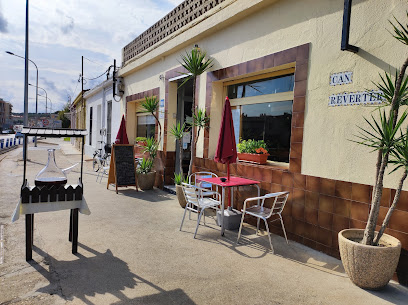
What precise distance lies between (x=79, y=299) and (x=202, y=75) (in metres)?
4.87

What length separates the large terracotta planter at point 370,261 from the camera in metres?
2.84

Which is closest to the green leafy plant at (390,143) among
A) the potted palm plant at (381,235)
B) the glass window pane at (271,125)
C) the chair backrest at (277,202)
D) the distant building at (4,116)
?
the potted palm plant at (381,235)

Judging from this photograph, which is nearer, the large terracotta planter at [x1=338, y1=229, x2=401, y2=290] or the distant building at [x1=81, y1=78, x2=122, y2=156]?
the large terracotta planter at [x1=338, y1=229, x2=401, y2=290]

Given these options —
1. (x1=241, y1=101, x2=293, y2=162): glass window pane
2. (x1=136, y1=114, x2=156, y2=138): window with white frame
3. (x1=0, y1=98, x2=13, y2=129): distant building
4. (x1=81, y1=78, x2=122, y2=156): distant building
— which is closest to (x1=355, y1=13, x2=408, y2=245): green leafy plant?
(x1=241, y1=101, x2=293, y2=162): glass window pane

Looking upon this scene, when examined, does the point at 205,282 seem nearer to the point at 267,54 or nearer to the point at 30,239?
the point at 30,239

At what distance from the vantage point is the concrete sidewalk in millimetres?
2752

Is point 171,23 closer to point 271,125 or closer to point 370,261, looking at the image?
point 271,125

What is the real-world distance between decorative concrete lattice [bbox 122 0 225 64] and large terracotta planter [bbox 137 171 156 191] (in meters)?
3.71

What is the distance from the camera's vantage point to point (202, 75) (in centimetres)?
641

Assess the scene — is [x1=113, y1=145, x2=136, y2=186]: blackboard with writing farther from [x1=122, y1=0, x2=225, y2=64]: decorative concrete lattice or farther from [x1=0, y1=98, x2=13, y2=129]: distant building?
[x1=0, y1=98, x2=13, y2=129]: distant building

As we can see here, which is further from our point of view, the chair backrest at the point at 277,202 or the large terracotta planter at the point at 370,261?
the chair backrest at the point at 277,202

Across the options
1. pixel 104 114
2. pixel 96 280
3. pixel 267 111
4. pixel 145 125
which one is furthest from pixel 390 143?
pixel 104 114

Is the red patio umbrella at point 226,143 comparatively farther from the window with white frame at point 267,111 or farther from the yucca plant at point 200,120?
the yucca plant at point 200,120

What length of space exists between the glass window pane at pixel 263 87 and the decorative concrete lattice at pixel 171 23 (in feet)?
5.55
